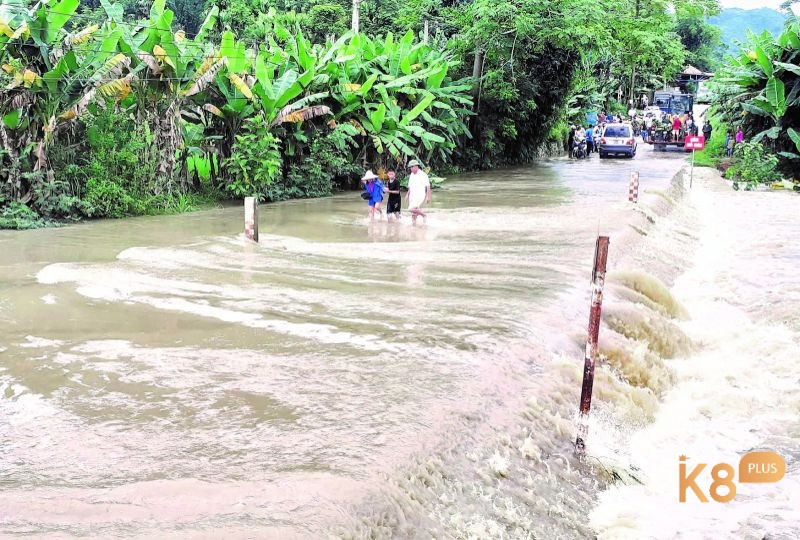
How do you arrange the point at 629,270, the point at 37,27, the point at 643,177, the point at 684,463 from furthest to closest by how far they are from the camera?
the point at 643,177 → the point at 37,27 → the point at 629,270 → the point at 684,463

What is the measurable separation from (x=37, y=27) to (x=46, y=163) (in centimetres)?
244

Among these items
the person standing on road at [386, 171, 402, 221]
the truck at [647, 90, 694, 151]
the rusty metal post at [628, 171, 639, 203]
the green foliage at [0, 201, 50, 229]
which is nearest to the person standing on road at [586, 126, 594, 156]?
the truck at [647, 90, 694, 151]

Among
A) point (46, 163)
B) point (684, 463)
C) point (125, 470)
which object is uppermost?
point (46, 163)

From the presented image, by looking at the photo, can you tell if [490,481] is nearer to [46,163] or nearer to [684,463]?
[684,463]

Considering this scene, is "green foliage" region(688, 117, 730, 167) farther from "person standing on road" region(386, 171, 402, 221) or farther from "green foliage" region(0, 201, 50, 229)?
"green foliage" region(0, 201, 50, 229)

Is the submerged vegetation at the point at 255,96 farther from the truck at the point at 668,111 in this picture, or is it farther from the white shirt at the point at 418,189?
the truck at the point at 668,111

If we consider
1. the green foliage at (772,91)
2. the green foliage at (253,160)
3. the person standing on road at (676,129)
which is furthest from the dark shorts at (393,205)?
the person standing on road at (676,129)

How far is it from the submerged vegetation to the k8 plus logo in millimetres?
12392

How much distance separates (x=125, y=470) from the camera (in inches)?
176

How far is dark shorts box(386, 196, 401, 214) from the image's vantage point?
16.2m

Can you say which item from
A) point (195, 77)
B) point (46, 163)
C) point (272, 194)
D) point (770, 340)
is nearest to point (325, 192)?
point (272, 194)

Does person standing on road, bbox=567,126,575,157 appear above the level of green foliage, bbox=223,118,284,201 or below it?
above

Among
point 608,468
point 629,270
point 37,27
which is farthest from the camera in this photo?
point 37,27

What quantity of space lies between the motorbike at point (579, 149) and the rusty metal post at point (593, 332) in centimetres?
3606
